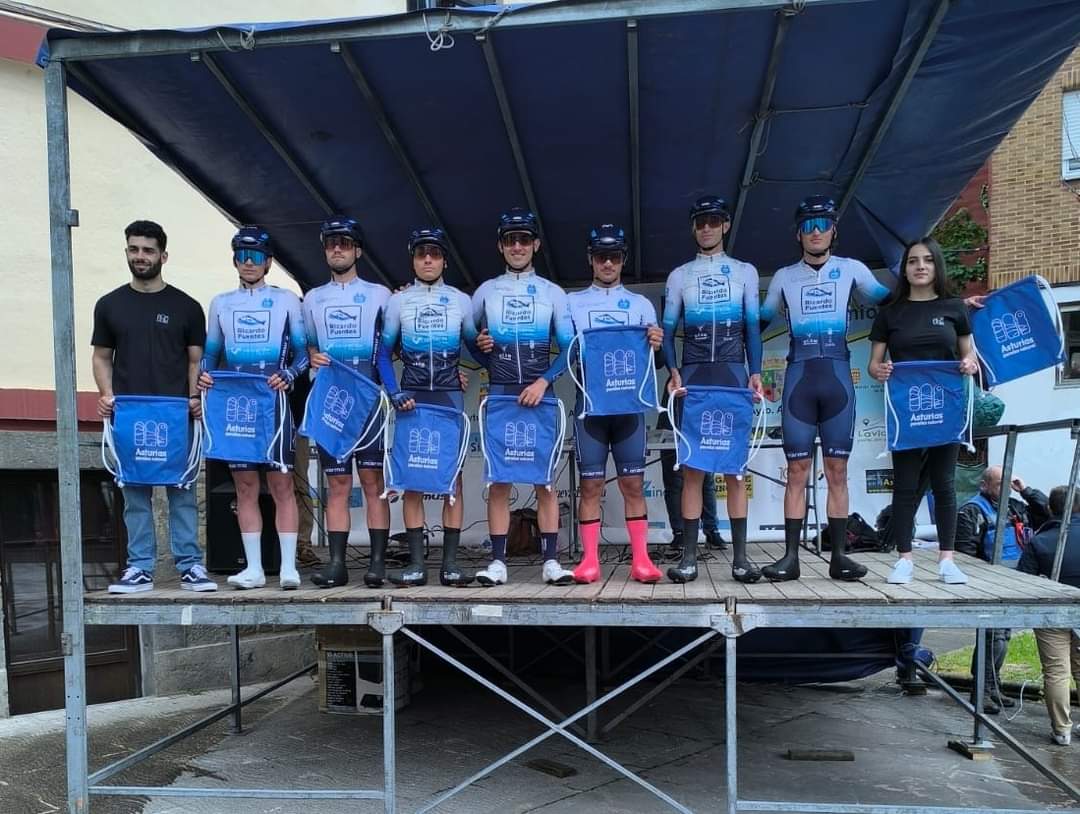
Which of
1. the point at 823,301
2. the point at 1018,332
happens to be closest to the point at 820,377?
the point at 823,301

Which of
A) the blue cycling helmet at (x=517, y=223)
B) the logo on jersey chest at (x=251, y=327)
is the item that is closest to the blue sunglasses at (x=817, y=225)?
the blue cycling helmet at (x=517, y=223)

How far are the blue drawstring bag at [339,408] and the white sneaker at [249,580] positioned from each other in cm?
85

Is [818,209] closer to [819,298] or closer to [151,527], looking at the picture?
[819,298]

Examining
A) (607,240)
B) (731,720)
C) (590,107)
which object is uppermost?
(590,107)

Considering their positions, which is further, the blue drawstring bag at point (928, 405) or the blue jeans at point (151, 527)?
the blue jeans at point (151, 527)

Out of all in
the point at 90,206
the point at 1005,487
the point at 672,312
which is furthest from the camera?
the point at 90,206

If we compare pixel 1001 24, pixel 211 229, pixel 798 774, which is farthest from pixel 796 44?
pixel 211 229

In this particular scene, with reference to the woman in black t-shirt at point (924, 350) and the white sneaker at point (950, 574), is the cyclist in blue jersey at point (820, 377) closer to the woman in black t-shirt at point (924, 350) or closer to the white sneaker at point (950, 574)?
the woman in black t-shirt at point (924, 350)

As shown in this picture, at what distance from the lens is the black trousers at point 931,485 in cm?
466

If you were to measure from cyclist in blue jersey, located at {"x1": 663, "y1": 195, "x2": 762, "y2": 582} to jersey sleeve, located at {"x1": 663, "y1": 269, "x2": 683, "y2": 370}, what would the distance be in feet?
0.15

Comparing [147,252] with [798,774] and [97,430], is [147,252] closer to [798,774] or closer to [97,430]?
[97,430]

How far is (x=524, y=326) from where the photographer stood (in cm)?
486

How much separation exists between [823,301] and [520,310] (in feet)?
5.62

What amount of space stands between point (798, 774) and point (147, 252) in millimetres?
5090
